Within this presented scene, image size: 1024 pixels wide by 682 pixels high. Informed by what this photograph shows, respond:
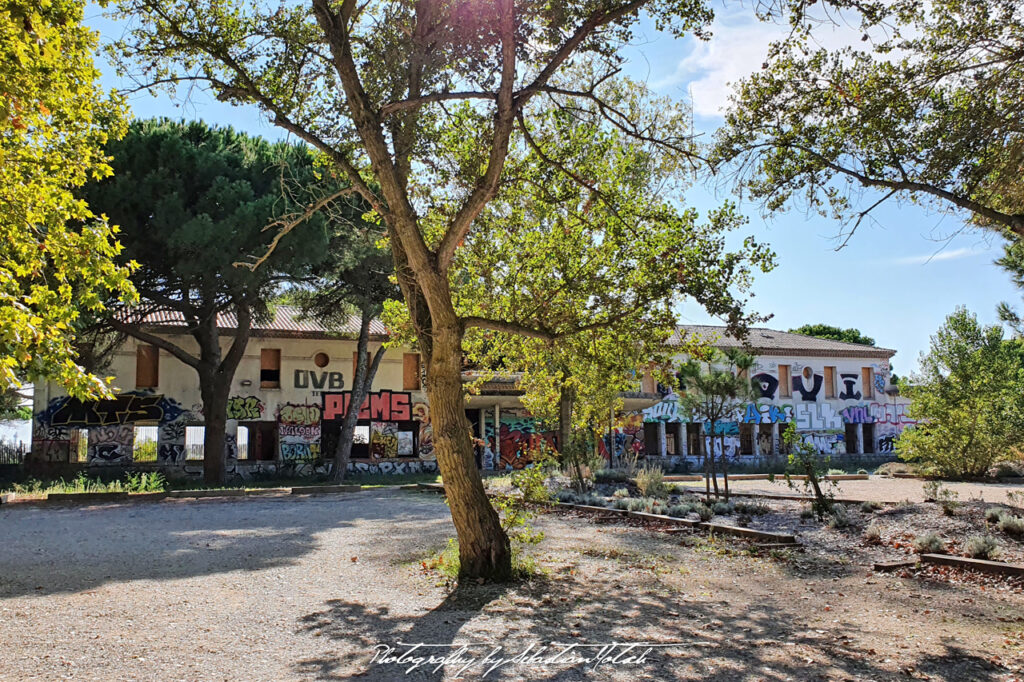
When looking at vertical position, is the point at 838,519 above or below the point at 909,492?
above

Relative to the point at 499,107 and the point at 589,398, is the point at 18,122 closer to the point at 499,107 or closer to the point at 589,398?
the point at 499,107

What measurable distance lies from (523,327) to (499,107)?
6.82ft

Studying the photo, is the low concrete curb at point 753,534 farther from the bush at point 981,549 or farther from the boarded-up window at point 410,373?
the boarded-up window at point 410,373

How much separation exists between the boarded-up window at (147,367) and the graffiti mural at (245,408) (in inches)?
106

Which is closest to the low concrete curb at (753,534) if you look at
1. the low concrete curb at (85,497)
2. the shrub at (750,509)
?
the shrub at (750,509)

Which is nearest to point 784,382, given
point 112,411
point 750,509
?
point 750,509

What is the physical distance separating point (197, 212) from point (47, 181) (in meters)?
14.4

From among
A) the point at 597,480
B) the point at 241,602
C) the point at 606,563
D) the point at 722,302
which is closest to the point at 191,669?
the point at 241,602

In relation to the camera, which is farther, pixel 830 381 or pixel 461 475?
pixel 830 381

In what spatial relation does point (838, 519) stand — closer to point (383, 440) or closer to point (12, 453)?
point (383, 440)

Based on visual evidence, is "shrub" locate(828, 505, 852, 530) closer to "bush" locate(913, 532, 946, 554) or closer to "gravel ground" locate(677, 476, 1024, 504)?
"bush" locate(913, 532, 946, 554)

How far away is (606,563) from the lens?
26.6ft

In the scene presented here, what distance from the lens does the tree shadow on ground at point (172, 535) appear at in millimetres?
7840

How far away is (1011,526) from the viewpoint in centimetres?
892
